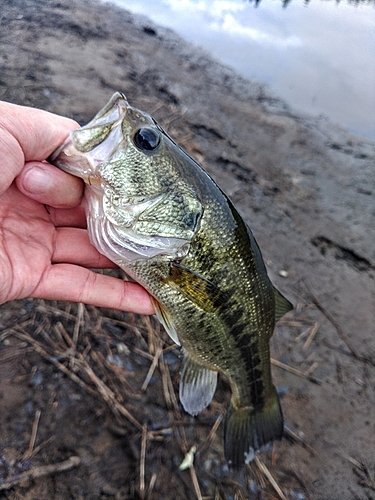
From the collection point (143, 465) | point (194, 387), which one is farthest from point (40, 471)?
point (194, 387)

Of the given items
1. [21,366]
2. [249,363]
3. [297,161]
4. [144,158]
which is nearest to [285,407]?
[249,363]

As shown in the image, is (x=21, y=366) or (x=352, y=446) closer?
(x=21, y=366)

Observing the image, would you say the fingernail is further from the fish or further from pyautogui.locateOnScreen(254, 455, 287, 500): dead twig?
pyautogui.locateOnScreen(254, 455, 287, 500): dead twig

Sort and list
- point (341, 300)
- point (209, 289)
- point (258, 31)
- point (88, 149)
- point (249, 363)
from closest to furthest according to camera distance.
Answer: point (88, 149), point (209, 289), point (249, 363), point (341, 300), point (258, 31)

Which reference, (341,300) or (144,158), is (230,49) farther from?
(144,158)

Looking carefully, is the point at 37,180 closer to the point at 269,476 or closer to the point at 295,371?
the point at 269,476

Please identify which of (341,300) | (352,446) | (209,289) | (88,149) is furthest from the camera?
(341,300)

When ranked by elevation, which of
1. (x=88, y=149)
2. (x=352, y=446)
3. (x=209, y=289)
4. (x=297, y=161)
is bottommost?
(x=352, y=446)

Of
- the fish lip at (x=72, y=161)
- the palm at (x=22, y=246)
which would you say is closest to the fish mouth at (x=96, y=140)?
the fish lip at (x=72, y=161)
